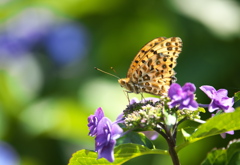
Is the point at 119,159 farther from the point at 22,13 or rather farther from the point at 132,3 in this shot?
the point at 22,13

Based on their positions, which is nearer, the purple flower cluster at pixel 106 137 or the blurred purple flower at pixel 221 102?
the purple flower cluster at pixel 106 137

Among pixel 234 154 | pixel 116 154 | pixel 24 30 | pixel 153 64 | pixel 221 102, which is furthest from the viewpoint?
pixel 24 30

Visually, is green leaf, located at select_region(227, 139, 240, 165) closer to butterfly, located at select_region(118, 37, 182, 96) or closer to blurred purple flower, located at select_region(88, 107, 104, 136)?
blurred purple flower, located at select_region(88, 107, 104, 136)

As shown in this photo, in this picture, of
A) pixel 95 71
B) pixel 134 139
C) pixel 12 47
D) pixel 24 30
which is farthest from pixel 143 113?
pixel 24 30

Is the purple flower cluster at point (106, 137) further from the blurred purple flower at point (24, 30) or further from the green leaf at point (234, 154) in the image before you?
the blurred purple flower at point (24, 30)

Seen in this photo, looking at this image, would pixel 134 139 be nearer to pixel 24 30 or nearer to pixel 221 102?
pixel 221 102

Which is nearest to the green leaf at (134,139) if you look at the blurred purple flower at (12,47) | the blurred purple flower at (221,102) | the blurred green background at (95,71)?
the blurred purple flower at (221,102)
